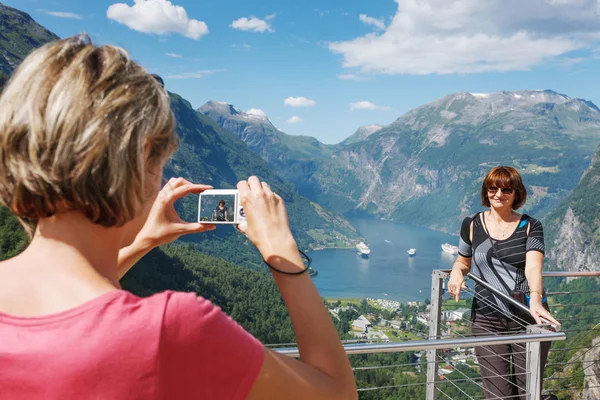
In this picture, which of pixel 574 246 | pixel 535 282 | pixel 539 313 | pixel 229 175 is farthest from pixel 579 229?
pixel 229 175

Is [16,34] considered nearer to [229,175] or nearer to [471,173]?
[229,175]

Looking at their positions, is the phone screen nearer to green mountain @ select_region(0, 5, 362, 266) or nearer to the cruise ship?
green mountain @ select_region(0, 5, 362, 266)

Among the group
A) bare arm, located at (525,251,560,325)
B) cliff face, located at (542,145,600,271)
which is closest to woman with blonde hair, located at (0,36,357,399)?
bare arm, located at (525,251,560,325)

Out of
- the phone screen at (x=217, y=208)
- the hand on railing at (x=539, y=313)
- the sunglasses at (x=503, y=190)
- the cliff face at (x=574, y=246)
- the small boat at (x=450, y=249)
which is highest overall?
the sunglasses at (x=503, y=190)

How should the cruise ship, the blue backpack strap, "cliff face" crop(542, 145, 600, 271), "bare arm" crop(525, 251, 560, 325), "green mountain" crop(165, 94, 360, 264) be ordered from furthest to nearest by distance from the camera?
"green mountain" crop(165, 94, 360, 264)
the cruise ship
"cliff face" crop(542, 145, 600, 271)
the blue backpack strap
"bare arm" crop(525, 251, 560, 325)

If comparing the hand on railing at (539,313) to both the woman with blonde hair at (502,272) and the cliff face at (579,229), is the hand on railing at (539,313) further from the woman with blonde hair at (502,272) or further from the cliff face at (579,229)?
the cliff face at (579,229)

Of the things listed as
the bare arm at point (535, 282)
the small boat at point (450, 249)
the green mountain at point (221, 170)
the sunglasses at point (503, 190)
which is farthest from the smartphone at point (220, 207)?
the small boat at point (450, 249)

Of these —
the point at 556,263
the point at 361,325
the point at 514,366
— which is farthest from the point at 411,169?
the point at 514,366
